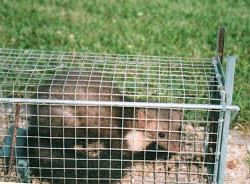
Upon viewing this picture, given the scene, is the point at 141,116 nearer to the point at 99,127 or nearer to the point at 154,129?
the point at 154,129

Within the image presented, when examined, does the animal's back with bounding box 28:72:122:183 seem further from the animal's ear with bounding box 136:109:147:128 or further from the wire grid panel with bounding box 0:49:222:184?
the animal's ear with bounding box 136:109:147:128

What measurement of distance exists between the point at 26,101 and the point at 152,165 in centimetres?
155

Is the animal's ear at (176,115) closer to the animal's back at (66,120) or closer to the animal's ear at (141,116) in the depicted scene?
the animal's ear at (141,116)

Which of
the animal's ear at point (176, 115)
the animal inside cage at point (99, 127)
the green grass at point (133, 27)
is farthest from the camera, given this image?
the green grass at point (133, 27)

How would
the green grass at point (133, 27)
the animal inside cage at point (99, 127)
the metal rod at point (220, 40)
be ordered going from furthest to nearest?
the green grass at point (133, 27) < the metal rod at point (220, 40) < the animal inside cage at point (99, 127)

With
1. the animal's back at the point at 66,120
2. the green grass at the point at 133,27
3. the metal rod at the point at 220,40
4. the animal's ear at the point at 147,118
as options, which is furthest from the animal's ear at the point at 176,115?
the green grass at the point at 133,27

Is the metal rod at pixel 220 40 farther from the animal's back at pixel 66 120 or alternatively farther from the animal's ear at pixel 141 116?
the animal's back at pixel 66 120

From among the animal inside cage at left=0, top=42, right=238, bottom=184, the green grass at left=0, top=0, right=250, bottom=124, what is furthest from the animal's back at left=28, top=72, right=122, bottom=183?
the green grass at left=0, top=0, right=250, bottom=124

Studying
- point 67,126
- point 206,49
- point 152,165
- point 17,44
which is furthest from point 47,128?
point 206,49

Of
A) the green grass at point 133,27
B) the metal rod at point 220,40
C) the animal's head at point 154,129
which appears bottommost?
the green grass at point 133,27

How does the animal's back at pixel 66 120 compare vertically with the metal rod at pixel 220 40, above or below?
below

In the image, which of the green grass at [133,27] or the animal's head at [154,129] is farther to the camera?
the green grass at [133,27]

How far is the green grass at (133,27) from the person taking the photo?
7.08 m

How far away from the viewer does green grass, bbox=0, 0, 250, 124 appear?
7.08 m
